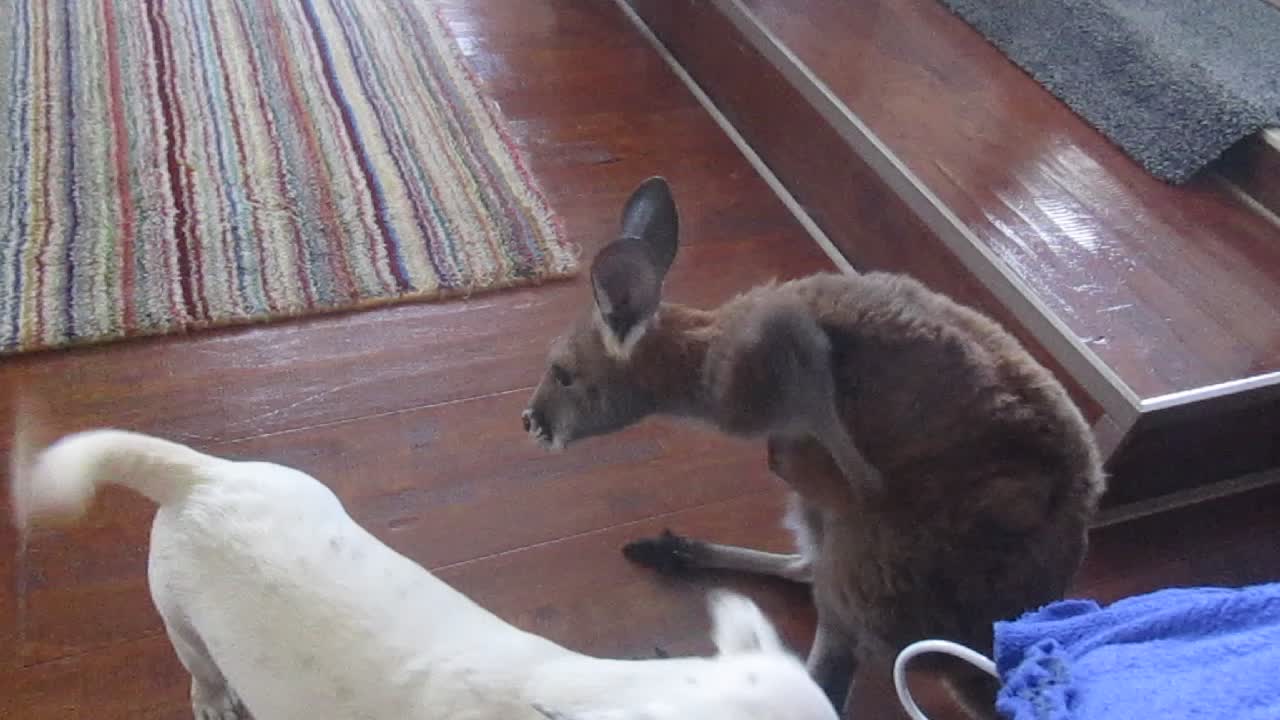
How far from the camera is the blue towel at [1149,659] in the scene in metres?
0.59

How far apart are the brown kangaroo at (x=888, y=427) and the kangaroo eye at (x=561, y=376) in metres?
0.04

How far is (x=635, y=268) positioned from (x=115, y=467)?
50 centimetres

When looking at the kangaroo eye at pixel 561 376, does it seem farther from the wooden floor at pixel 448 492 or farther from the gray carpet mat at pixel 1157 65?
the gray carpet mat at pixel 1157 65

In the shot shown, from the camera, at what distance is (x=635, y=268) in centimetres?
98

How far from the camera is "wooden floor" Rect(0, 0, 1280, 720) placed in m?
1.17

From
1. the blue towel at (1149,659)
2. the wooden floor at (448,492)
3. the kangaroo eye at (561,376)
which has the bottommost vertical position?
the wooden floor at (448,492)

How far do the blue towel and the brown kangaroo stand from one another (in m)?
0.21

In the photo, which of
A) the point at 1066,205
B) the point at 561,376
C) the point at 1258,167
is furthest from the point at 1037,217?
the point at 561,376

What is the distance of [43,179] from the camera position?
1731mm

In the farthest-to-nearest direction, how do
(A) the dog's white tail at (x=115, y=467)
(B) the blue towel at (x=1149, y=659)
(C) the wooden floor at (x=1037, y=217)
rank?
1. (C) the wooden floor at (x=1037, y=217)
2. (A) the dog's white tail at (x=115, y=467)
3. (B) the blue towel at (x=1149, y=659)

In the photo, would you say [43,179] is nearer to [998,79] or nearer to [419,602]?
[419,602]

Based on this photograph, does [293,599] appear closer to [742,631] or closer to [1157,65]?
[742,631]

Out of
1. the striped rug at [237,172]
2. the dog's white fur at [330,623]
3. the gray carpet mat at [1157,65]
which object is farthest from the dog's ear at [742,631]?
the gray carpet mat at [1157,65]

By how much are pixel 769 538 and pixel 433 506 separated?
455mm
